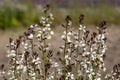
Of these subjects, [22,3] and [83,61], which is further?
[22,3]

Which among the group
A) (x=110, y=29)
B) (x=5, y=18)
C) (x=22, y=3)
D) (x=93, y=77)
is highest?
(x=22, y=3)

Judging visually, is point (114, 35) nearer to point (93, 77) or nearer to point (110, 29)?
point (110, 29)

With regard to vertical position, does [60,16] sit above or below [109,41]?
above

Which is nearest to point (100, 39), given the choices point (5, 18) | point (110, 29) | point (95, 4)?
point (110, 29)

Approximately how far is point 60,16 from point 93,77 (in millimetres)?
7541

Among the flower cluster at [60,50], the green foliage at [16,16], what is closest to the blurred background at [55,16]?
the green foliage at [16,16]

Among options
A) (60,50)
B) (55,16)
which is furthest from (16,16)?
(60,50)

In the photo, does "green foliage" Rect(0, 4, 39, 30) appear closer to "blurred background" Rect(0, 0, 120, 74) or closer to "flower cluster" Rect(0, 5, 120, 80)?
"blurred background" Rect(0, 0, 120, 74)

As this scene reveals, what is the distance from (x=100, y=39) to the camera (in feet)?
14.7

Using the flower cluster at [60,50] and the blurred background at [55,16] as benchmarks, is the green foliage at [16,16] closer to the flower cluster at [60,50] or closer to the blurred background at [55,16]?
the blurred background at [55,16]

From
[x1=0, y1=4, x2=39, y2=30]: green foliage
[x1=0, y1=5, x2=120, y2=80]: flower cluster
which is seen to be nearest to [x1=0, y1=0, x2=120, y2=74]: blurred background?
[x1=0, y1=4, x2=39, y2=30]: green foliage

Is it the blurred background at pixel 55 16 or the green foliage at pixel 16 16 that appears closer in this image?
the blurred background at pixel 55 16

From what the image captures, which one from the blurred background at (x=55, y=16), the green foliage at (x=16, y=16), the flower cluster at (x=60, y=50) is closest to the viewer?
the flower cluster at (x=60, y=50)

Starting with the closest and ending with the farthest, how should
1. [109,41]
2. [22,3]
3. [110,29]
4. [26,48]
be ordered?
[26,48], [109,41], [110,29], [22,3]
